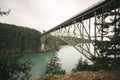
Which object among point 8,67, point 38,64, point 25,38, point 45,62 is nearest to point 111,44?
point 8,67

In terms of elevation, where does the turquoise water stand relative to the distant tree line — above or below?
below

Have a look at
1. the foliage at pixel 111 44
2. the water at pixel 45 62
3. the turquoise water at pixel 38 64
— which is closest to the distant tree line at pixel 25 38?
Answer: the water at pixel 45 62

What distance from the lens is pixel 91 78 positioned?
32.8 feet

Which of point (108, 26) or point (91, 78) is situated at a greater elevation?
point (108, 26)

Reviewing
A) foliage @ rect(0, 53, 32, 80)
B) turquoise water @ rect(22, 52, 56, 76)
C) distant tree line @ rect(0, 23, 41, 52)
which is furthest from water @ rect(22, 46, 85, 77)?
distant tree line @ rect(0, 23, 41, 52)

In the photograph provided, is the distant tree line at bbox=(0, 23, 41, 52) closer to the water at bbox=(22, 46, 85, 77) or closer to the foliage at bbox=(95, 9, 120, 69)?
the water at bbox=(22, 46, 85, 77)

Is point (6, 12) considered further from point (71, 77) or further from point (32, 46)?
point (32, 46)

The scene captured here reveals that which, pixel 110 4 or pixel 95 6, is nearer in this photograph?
pixel 110 4

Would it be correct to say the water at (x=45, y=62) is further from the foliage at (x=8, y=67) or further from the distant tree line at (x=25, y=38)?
the distant tree line at (x=25, y=38)

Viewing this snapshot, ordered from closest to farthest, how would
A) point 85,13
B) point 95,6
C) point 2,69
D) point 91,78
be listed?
point 2,69
point 91,78
point 95,6
point 85,13

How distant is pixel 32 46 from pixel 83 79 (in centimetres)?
7543

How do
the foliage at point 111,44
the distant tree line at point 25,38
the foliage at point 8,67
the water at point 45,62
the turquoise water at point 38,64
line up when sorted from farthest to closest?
the distant tree line at point 25,38
the water at point 45,62
the turquoise water at point 38,64
the foliage at point 111,44
the foliage at point 8,67

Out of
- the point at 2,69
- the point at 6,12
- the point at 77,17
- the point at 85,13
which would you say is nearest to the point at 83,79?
the point at 2,69

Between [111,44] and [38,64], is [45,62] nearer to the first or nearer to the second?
[38,64]
